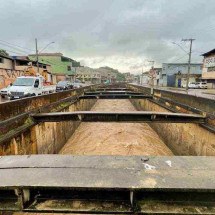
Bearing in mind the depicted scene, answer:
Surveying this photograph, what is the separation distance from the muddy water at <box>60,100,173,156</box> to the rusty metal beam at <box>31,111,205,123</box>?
2.33 m

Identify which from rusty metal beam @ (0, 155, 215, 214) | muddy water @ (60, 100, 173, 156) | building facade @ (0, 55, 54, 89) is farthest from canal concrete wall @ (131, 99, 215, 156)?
building facade @ (0, 55, 54, 89)

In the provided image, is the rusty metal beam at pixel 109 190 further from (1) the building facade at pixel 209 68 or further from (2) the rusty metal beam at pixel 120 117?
(1) the building facade at pixel 209 68

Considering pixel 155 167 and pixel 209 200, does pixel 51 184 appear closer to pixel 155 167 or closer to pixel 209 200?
pixel 155 167

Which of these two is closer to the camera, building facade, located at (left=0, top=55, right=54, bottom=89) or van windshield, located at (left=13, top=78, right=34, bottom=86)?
van windshield, located at (left=13, top=78, right=34, bottom=86)

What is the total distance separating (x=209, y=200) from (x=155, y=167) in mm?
740

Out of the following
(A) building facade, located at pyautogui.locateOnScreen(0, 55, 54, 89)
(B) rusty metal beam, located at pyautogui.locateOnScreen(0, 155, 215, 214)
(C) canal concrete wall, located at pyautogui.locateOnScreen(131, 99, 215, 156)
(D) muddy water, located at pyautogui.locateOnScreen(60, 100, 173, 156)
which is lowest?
(D) muddy water, located at pyautogui.locateOnScreen(60, 100, 173, 156)

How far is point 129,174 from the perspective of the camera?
8.50 ft

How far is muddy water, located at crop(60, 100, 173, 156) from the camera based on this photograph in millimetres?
8517

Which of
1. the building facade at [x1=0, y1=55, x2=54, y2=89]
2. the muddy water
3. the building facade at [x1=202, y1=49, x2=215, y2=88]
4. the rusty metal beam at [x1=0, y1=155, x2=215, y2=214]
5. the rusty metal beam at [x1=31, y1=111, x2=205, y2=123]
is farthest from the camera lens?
the building facade at [x1=202, y1=49, x2=215, y2=88]

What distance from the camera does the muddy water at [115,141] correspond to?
8517 millimetres

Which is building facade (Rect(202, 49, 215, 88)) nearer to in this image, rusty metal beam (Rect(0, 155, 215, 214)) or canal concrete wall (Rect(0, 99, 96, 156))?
canal concrete wall (Rect(0, 99, 96, 156))

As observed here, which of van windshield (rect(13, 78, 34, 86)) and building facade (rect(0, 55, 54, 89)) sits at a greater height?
building facade (rect(0, 55, 54, 89))

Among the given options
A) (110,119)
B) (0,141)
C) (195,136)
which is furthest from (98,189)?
(195,136)

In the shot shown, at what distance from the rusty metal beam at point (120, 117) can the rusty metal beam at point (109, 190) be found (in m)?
3.56
